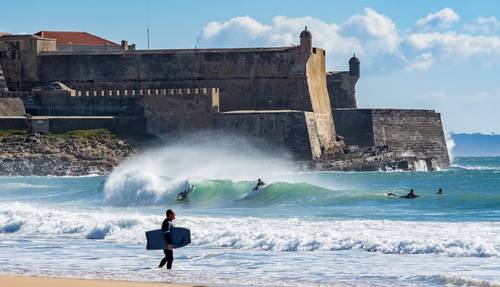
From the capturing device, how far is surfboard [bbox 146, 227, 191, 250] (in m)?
16.3

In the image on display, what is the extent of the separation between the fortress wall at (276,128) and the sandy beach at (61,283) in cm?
2936

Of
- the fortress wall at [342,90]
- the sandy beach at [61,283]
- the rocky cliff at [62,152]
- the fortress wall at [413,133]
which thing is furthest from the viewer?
the fortress wall at [342,90]

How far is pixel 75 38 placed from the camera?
60594 mm

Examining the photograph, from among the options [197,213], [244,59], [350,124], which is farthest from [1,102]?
[197,213]

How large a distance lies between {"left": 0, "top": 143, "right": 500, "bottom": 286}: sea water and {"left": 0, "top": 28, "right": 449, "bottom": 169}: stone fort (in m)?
12.1

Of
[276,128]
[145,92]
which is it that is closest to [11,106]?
[145,92]

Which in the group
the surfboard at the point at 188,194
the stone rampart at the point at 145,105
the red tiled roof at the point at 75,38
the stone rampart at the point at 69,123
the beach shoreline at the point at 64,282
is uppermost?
the red tiled roof at the point at 75,38

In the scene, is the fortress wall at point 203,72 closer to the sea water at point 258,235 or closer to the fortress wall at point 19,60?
the fortress wall at point 19,60

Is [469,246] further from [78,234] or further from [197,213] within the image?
[197,213]

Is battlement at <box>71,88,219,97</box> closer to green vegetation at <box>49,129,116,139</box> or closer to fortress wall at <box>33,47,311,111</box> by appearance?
fortress wall at <box>33,47,311,111</box>

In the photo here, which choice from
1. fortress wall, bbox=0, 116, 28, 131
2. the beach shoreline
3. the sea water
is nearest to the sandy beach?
the beach shoreline

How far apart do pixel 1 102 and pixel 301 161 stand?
37.6 feet

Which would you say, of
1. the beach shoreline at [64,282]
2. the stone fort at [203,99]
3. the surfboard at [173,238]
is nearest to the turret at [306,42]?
the stone fort at [203,99]

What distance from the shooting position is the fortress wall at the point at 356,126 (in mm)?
50750
